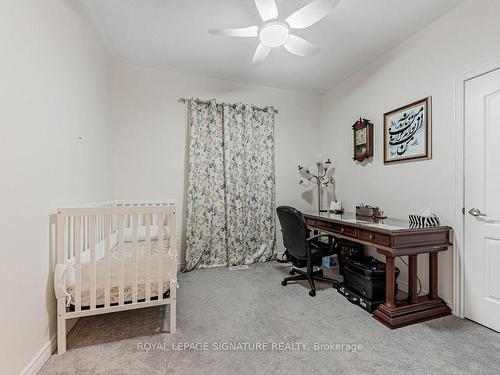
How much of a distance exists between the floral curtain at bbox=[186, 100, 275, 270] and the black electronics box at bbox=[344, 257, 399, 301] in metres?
1.35

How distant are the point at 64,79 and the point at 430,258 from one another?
3.30 m

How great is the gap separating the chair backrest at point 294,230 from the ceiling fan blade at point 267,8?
1.66 m

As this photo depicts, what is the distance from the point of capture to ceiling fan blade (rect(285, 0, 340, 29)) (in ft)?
5.30

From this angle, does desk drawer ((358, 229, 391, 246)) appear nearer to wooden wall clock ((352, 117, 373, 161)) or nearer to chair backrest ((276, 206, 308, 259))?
chair backrest ((276, 206, 308, 259))

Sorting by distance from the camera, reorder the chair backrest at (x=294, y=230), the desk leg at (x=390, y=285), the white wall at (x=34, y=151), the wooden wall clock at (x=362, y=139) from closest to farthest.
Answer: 1. the white wall at (x=34, y=151)
2. the desk leg at (x=390, y=285)
3. the chair backrest at (x=294, y=230)
4. the wooden wall clock at (x=362, y=139)

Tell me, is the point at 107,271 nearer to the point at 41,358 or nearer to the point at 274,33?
the point at 41,358

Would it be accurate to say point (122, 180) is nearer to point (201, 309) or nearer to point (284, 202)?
point (201, 309)

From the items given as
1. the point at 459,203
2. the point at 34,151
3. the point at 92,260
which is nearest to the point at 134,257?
the point at 92,260

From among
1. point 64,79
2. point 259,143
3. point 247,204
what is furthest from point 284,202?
point 64,79

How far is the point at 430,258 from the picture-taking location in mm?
2137

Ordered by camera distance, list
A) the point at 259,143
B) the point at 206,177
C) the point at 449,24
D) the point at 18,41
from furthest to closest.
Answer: the point at 259,143 < the point at 206,177 < the point at 449,24 < the point at 18,41

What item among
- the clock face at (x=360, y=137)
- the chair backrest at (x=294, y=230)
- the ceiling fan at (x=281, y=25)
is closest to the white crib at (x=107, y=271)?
the chair backrest at (x=294, y=230)

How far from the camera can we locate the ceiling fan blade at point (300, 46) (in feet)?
6.81

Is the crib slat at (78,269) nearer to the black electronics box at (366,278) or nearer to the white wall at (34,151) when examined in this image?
the white wall at (34,151)
